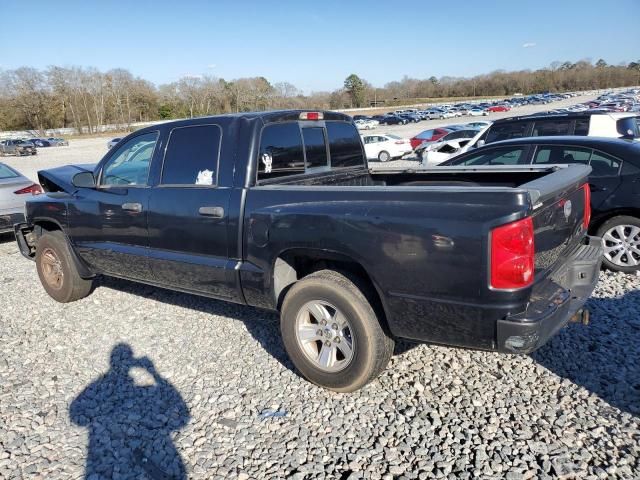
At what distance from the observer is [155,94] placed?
8788 cm

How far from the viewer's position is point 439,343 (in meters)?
2.94

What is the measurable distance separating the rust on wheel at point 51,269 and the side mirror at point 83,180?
1093mm

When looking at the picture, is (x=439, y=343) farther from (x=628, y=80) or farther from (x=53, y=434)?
(x=628, y=80)

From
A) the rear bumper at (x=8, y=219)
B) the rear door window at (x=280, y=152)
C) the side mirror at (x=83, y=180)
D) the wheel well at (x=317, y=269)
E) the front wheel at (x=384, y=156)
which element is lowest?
the front wheel at (x=384, y=156)

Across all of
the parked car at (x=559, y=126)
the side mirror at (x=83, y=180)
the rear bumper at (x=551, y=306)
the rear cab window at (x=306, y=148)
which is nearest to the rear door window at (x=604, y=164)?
the rear bumper at (x=551, y=306)

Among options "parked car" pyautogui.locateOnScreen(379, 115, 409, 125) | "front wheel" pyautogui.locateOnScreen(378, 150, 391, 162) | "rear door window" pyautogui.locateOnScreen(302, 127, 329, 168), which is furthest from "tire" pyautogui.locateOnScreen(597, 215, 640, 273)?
"parked car" pyautogui.locateOnScreen(379, 115, 409, 125)

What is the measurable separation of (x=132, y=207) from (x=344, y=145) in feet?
Answer: 6.64

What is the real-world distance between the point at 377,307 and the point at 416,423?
759 millimetres

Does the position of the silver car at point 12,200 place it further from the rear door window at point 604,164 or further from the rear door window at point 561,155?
the rear door window at point 604,164

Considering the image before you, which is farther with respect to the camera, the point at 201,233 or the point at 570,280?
the point at 201,233

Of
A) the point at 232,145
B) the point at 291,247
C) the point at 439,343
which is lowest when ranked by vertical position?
the point at 439,343

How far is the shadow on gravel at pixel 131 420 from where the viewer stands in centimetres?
278

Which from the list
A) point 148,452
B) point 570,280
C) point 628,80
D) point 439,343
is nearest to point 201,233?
point 148,452

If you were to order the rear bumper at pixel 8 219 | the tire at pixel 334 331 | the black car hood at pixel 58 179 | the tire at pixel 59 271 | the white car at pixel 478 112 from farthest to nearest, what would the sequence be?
the white car at pixel 478 112 → the rear bumper at pixel 8 219 → the black car hood at pixel 58 179 → the tire at pixel 59 271 → the tire at pixel 334 331
